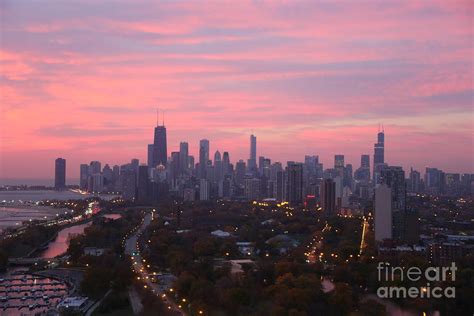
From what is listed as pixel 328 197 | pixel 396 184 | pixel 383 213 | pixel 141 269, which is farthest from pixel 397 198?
pixel 328 197

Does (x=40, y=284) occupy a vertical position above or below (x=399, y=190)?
below

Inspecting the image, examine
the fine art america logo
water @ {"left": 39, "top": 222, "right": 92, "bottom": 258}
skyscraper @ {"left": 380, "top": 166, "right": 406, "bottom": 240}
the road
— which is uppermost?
skyscraper @ {"left": 380, "top": 166, "right": 406, "bottom": 240}

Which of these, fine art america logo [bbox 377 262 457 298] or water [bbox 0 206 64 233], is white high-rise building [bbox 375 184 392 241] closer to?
fine art america logo [bbox 377 262 457 298]

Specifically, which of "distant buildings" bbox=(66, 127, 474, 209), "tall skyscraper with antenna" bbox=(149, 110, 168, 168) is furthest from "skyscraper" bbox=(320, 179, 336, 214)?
"tall skyscraper with antenna" bbox=(149, 110, 168, 168)

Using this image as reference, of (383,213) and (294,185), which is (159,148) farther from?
(383,213)

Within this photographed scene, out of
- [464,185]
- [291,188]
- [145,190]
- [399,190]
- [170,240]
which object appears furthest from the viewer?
[464,185]

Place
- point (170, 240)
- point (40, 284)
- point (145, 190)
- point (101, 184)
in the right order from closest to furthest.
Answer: point (40, 284)
point (170, 240)
point (145, 190)
point (101, 184)

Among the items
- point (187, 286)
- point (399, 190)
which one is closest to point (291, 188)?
point (399, 190)

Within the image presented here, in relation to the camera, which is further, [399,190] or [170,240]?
[399,190]

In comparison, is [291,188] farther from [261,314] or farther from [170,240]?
[261,314]
